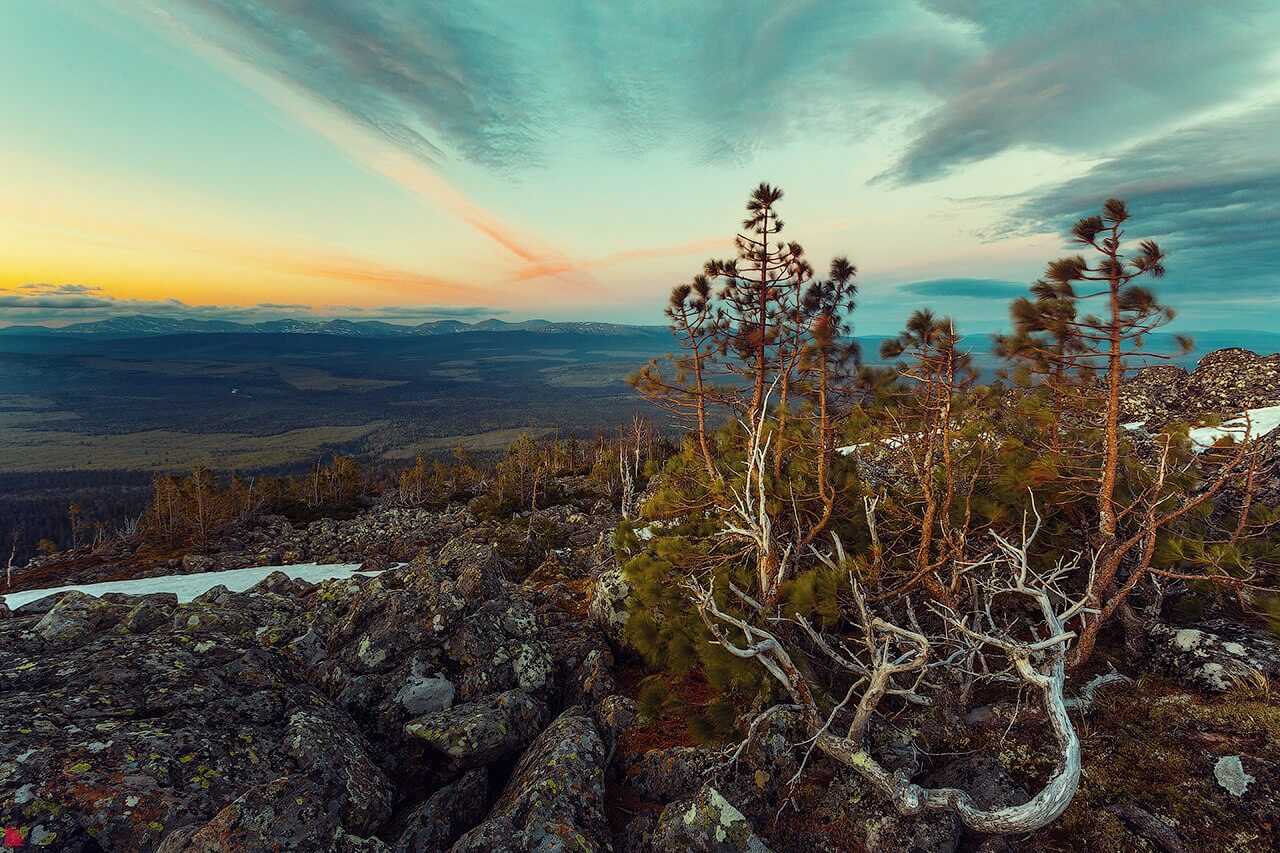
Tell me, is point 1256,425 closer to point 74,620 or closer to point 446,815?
point 446,815

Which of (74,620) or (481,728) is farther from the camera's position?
(74,620)

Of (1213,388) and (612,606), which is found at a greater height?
(1213,388)

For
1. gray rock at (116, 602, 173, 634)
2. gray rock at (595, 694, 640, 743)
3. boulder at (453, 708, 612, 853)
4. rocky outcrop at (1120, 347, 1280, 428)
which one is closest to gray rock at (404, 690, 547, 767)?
boulder at (453, 708, 612, 853)

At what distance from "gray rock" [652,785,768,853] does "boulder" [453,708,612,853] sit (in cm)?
85

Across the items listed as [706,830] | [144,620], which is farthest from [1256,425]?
[144,620]

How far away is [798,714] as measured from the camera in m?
8.73

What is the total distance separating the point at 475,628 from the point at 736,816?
6.90 meters

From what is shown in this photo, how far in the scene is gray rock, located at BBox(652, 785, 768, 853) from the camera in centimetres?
680

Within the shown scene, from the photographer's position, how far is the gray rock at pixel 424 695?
1030cm

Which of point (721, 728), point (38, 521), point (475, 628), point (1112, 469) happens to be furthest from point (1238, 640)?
point (38, 521)

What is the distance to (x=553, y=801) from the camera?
739 cm

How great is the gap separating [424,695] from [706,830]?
605cm

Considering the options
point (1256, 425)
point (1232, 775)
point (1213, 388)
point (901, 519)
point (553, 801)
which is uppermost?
point (1213, 388)

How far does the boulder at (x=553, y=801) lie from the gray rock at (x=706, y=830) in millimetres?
846
